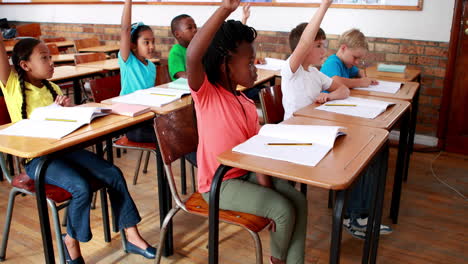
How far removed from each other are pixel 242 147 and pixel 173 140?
0.39m

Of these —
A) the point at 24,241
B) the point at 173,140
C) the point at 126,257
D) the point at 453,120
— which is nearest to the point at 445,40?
the point at 453,120

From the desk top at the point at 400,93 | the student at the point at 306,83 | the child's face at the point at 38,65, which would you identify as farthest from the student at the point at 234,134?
the desk top at the point at 400,93

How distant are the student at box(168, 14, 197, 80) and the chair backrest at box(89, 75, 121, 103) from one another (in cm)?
48

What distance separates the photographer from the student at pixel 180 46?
302 centimetres

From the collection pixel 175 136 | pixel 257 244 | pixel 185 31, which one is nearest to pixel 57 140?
pixel 175 136

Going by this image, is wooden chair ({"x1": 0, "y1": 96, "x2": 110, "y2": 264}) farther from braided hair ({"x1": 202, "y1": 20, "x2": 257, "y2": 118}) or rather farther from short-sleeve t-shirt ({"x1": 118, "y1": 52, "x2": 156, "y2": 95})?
short-sleeve t-shirt ({"x1": 118, "y1": 52, "x2": 156, "y2": 95})

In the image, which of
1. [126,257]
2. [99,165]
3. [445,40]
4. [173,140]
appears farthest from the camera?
[445,40]

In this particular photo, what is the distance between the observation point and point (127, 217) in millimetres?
1863

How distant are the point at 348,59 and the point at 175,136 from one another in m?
1.43

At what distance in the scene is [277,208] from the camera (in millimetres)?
1438

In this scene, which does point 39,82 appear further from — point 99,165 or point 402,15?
point 402,15

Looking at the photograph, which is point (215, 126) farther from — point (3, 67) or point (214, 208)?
point (3, 67)

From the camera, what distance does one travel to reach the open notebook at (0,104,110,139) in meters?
1.55

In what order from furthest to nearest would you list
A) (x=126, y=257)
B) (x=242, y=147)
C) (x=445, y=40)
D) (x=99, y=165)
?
(x=445, y=40) < (x=126, y=257) < (x=99, y=165) < (x=242, y=147)
